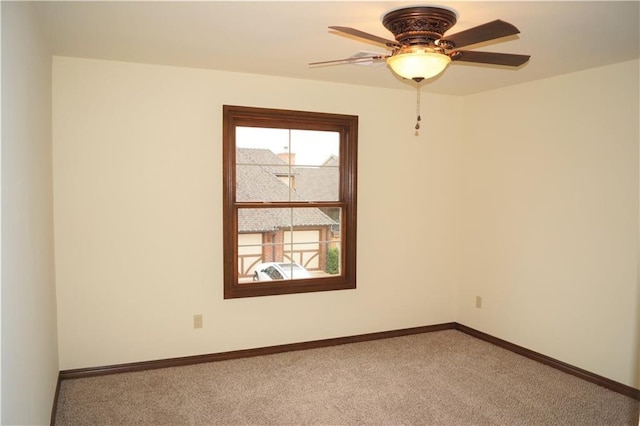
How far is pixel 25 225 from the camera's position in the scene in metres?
1.99

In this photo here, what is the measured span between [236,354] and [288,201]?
138 centimetres

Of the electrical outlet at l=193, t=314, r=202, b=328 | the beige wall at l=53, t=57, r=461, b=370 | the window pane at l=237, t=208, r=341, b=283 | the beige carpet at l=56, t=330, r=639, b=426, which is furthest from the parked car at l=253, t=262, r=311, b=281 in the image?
the beige carpet at l=56, t=330, r=639, b=426

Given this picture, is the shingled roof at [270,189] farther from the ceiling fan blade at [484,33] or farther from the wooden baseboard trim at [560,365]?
the ceiling fan blade at [484,33]

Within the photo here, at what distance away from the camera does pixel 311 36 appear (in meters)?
2.71

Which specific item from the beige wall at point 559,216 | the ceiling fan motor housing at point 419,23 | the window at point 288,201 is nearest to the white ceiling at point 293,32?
the ceiling fan motor housing at point 419,23

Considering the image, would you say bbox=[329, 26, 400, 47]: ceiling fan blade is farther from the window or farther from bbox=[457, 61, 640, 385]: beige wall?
bbox=[457, 61, 640, 385]: beige wall

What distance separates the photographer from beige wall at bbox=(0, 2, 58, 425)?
1.61 m

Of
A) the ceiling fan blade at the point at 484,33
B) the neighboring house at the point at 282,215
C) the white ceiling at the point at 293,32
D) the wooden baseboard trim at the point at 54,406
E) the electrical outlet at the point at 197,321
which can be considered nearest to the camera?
the ceiling fan blade at the point at 484,33

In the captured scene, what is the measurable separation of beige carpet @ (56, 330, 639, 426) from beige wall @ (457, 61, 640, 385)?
0.40 m

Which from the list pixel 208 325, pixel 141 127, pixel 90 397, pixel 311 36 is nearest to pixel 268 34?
pixel 311 36

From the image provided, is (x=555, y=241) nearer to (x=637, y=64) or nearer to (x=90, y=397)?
(x=637, y=64)

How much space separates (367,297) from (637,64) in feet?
9.15

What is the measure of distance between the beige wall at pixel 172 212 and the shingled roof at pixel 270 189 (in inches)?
9.9

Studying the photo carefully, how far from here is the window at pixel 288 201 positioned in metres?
3.76
